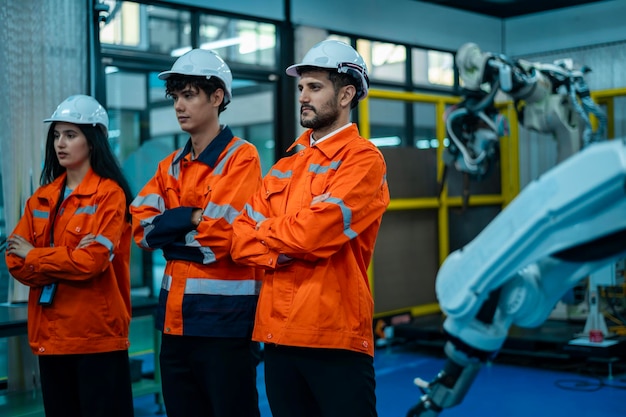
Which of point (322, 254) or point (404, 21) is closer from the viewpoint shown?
point (322, 254)

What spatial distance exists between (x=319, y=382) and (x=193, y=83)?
1.17 metres

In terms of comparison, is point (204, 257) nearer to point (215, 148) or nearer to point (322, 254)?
point (215, 148)

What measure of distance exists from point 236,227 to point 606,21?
265 inches

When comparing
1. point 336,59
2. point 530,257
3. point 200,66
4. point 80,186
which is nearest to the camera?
point 530,257

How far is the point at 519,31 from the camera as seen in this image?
880cm

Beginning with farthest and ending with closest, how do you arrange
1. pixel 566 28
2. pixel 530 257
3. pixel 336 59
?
pixel 566 28 → pixel 336 59 → pixel 530 257

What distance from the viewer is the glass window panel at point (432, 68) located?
8.04m

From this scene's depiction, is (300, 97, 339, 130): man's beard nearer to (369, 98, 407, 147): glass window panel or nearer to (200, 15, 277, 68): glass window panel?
(200, 15, 277, 68): glass window panel

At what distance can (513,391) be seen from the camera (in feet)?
16.6

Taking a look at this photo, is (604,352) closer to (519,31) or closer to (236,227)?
(236,227)

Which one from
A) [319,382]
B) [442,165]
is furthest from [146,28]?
[319,382]

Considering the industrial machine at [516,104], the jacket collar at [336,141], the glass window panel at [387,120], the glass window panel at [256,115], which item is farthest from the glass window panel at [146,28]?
the jacket collar at [336,141]

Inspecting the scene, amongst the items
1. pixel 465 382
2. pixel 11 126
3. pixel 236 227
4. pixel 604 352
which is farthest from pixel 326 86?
pixel 604 352

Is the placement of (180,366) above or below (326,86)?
below
